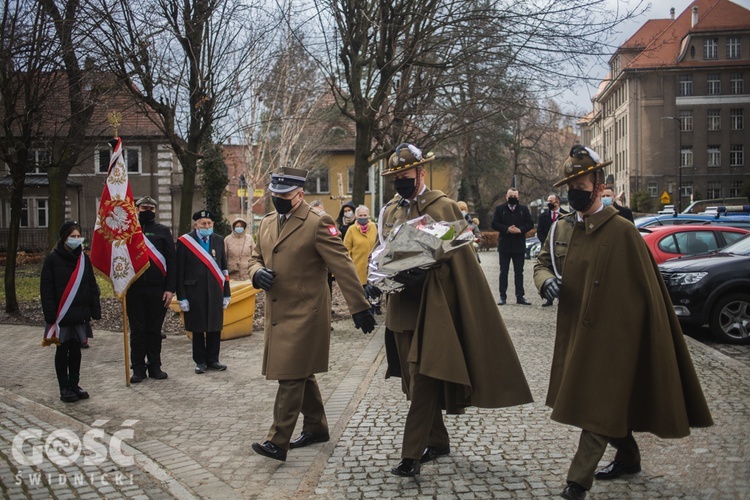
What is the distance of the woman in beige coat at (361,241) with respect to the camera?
1310cm

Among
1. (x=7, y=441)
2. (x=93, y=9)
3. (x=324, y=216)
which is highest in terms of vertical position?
(x=93, y=9)

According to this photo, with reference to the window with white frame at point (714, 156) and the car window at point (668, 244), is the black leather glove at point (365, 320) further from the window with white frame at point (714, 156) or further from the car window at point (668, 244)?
the window with white frame at point (714, 156)

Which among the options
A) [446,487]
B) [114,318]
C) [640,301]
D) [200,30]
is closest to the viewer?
[640,301]

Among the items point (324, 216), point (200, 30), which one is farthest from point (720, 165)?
point (324, 216)

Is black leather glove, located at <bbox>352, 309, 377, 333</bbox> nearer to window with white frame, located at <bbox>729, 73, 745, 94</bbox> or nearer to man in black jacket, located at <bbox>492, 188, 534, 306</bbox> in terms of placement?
man in black jacket, located at <bbox>492, 188, 534, 306</bbox>

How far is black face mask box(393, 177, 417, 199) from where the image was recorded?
17.9 feet

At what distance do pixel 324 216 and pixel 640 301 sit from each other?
2.47m

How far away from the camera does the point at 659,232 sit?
1430cm

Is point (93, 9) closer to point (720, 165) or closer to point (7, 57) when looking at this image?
point (7, 57)

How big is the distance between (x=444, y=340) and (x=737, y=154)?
234 ft

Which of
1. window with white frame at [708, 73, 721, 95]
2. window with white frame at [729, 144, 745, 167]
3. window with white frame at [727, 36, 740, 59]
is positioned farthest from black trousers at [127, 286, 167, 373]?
window with white frame at [729, 144, 745, 167]

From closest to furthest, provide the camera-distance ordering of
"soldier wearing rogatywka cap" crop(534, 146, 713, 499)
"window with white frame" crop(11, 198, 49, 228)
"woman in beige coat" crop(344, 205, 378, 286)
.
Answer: "soldier wearing rogatywka cap" crop(534, 146, 713, 499), "woman in beige coat" crop(344, 205, 378, 286), "window with white frame" crop(11, 198, 49, 228)

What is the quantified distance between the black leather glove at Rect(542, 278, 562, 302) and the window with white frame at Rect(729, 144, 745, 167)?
70.6 meters

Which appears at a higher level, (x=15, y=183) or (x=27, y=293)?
(x=15, y=183)
